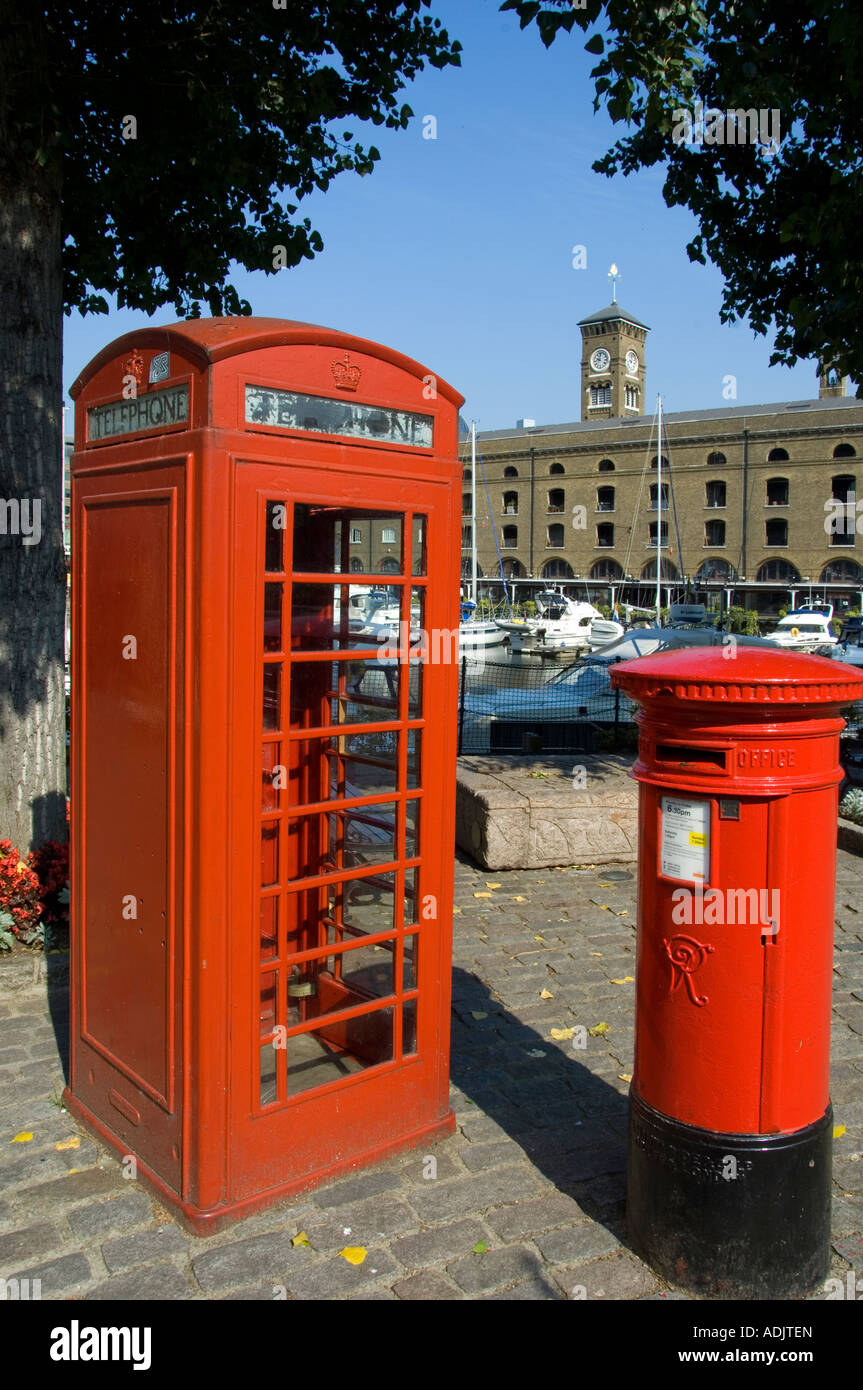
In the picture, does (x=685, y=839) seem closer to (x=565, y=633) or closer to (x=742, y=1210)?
(x=742, y=1210)

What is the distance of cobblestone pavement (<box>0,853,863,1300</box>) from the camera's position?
319 centimetres

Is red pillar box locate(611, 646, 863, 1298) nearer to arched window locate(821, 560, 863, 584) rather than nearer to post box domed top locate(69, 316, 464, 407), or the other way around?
post box domed top locate(69, 316, 464, 407)

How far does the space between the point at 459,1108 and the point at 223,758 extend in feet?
6.69

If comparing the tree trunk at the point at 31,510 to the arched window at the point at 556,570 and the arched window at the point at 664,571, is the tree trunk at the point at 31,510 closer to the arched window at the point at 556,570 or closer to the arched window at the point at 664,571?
the arched window at the point at 664,571

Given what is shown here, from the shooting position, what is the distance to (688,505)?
210 ft

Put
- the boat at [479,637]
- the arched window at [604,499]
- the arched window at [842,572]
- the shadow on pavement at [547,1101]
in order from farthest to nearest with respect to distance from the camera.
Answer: the arched window at [604,499] → the arched window at [842,572] → the boat at [479,637] → the shadow on pavement at [547,1101]

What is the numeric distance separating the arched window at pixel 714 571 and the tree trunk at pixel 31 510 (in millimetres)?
58429

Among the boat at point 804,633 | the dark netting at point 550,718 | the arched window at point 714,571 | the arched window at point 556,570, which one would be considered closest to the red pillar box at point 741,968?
the dark netting at point 550,718

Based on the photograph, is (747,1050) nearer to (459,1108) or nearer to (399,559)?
(459,1108)

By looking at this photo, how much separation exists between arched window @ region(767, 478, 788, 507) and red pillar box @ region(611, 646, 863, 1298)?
6103 centimetres

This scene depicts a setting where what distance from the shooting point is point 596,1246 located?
3383 mm

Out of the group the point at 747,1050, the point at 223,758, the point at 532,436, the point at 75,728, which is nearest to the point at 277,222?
the point at 75,728

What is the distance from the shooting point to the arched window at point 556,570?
69188 mm
